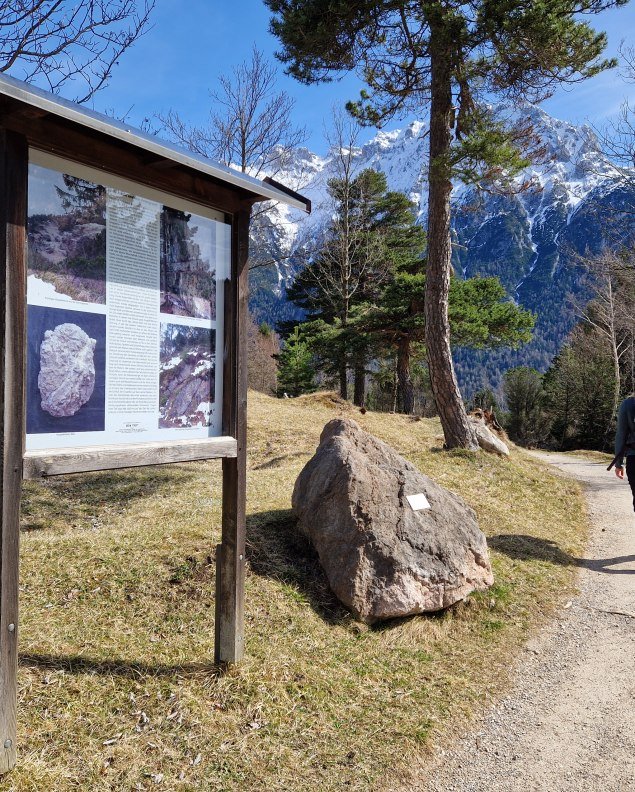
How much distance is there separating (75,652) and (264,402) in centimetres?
1211

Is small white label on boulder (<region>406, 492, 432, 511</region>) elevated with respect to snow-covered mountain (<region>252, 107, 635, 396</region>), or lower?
lower

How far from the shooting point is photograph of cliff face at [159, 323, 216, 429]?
9.33 feet

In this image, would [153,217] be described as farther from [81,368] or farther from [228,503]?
[228,503]

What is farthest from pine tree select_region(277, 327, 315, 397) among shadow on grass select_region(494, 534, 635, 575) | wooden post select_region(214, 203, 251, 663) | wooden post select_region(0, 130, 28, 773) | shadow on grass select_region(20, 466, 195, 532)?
wooden post select_region(0, 130, 28, 773)

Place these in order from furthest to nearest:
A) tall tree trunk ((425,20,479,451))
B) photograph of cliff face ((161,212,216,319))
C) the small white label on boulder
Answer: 1. tall tree trunk ((425,20,479,451))
2. the small white label on boulder
3. photograph of cliff face ((161,212,216,319))

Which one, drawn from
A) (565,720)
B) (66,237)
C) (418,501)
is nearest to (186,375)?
(66,237)

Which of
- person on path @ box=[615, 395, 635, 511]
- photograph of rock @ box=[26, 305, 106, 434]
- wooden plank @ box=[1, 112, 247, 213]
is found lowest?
person on path @ box=[615, 395, 635, 511]

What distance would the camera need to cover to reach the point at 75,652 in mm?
3277

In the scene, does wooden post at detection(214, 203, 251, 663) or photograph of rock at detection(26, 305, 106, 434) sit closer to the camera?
photograph of rock at detection(26, 305, 106, 434)

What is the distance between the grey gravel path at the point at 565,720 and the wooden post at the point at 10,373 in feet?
6.37

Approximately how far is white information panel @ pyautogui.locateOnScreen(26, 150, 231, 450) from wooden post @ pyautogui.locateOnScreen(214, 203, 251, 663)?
0.07 m

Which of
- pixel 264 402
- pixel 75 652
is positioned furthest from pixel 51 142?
pixel 264 402

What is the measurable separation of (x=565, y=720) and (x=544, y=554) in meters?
3.06

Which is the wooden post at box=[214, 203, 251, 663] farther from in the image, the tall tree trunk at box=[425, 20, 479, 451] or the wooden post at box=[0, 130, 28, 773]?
the tall tree trunk at box=[425, 20, 479, 451]
